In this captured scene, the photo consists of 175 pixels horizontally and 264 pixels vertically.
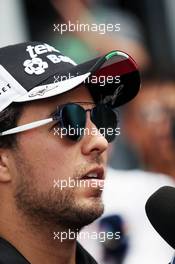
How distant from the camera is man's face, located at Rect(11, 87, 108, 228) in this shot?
79.9 inches

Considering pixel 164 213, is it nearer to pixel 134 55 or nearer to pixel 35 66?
pixel 35 66

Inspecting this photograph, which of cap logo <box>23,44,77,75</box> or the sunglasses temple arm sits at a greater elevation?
cap logo <box>23,44,77,75</box>

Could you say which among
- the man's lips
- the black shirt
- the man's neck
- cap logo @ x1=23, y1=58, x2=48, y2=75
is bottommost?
the man's neck

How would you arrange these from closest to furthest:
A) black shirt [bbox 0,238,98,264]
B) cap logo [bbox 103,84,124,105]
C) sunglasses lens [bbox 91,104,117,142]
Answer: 1. black shirt [bbox 0,238,98,264]
2. sunglasses lens [bbox 91,104,117,142]
3. cap logo [bbox 103,84,124,105]

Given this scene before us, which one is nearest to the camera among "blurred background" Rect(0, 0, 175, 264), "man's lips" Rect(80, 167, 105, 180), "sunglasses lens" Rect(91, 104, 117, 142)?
"man's lips" Rect(80, 167, 105, 180)

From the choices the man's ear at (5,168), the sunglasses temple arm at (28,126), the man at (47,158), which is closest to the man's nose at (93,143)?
the man at (47,158)

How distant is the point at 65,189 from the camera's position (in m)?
2.01

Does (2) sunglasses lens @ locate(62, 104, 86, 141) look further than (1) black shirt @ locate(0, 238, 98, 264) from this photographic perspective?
Yes

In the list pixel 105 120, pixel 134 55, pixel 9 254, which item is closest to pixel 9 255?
pixel 9 254

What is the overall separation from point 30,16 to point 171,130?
994mm

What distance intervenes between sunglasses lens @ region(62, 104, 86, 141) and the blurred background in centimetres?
127

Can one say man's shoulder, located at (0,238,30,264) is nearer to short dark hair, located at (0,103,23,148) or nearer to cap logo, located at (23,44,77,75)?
short dark hair, located at (0,103,23,148)

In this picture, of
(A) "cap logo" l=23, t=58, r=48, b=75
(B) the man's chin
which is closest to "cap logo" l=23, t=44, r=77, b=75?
(A) "cap logo" l=23, t=58, r=48, b=75

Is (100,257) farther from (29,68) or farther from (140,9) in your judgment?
(140,9)
